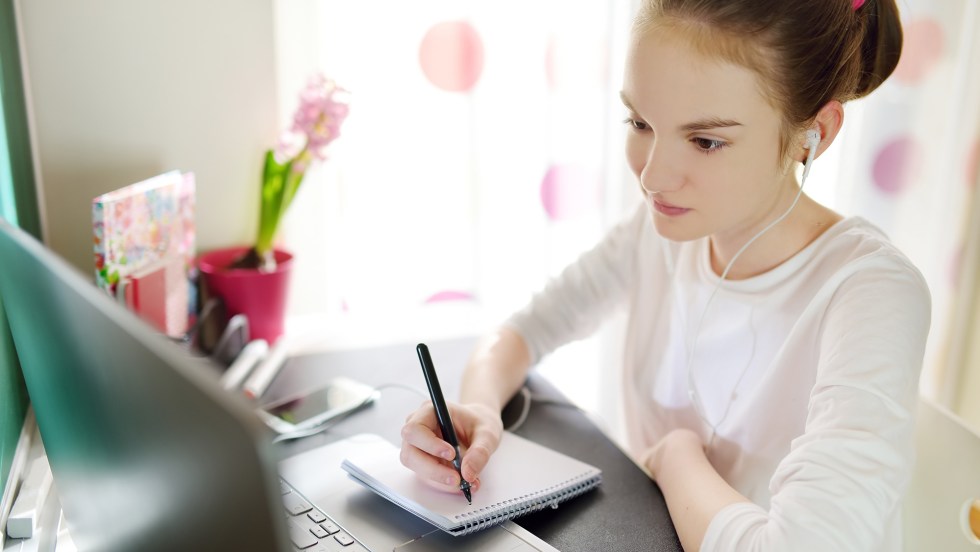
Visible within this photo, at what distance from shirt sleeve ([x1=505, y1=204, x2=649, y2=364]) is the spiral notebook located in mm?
272

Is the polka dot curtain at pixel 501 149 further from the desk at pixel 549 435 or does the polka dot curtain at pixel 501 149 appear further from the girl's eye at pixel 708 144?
the girl's eye at pixel 708 144

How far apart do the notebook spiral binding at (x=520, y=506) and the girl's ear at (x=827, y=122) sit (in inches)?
17.1

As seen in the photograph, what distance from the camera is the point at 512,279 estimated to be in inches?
62.5

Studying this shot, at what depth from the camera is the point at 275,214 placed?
1.25 metres

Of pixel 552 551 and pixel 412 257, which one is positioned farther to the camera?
pixel 412 257

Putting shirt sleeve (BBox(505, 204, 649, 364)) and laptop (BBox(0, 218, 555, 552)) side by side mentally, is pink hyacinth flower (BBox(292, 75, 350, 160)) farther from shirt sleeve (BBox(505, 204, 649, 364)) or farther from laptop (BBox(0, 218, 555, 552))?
laptop (BBox(0, 218, 555, 552))

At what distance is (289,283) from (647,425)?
597mm

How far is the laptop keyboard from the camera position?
0.70 metres

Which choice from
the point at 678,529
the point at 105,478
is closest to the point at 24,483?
the point at 105,478

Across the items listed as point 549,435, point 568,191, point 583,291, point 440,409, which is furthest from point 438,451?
point 568,191

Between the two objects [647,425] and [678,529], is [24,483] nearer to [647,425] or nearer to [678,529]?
[678,529]

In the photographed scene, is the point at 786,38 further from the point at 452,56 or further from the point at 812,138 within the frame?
the point at 452,56

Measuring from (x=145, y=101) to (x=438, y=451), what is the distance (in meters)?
0.79

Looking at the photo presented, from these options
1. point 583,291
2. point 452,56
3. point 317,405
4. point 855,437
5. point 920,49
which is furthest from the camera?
point 920,49
